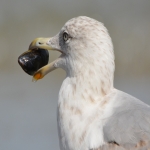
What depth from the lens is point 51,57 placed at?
28.7ft

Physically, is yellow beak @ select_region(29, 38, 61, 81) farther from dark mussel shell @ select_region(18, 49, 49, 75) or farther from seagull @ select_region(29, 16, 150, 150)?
dark mussel shell @ select_region(18, 49, 49, 75)

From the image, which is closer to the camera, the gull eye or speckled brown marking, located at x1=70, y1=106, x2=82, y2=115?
speckled brown marking, located at x1=70, y1=106, x2=82, y2=115

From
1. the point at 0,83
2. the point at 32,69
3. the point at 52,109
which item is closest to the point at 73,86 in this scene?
the point at 32,69

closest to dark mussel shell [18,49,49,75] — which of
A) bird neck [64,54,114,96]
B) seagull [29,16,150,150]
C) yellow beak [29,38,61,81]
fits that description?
yellow beak [29,38,61,81]

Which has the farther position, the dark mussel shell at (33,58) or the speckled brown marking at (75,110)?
the dark mussel shell at (33,58)

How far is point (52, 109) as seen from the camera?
749 centimetres

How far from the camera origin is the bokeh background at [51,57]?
721 cm

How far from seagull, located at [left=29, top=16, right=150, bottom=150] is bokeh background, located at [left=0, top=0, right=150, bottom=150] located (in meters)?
2.33

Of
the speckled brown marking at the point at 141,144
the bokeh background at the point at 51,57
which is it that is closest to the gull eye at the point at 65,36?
the speckled brown marking at the point at 141,144

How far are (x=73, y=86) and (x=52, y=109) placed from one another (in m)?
3.08

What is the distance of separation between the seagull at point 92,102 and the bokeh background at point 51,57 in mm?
2330

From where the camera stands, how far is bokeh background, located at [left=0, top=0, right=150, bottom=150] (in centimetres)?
721

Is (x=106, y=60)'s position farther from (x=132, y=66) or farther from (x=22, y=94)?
(x=132, y=66)

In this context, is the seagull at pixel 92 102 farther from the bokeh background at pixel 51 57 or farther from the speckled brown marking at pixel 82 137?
the bokeh background at pixel 51 57
